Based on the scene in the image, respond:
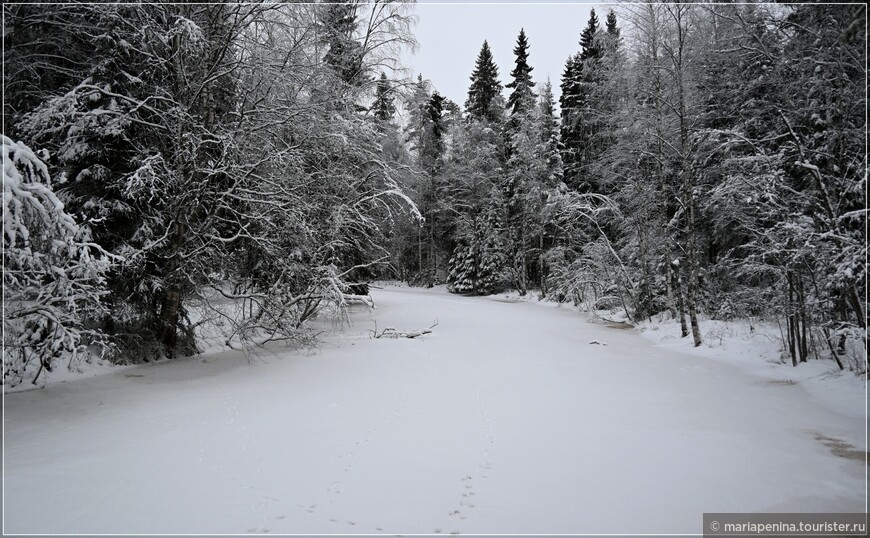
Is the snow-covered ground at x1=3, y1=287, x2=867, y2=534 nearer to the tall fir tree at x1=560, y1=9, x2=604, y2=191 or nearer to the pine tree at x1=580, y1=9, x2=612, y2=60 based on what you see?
the tall fir tree at x1=560, y1=9, x2=604, y2=191

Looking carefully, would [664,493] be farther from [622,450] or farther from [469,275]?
[469,275]

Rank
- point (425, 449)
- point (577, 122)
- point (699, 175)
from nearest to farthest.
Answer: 1. point (425, 449)
2. point (699, 175)
3. point (577, 122)

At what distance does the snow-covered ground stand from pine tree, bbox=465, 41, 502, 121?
29.3 m

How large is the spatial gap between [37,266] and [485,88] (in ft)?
111

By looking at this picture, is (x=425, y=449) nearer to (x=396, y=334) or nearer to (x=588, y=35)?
(x=396, y=334)

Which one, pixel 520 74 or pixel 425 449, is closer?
pixel 425 449

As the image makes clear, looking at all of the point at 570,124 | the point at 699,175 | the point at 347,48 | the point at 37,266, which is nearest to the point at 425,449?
the point at 37,266

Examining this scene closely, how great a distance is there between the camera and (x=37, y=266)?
4844 millimetres

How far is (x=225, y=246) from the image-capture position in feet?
27.8

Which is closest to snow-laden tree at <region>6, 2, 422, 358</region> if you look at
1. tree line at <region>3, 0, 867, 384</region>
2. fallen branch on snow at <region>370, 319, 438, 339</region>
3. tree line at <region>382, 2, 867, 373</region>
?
tree line at <region>3, 0, 867, 384</region>

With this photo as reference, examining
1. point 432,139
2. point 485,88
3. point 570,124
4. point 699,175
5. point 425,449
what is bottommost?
point 425,449

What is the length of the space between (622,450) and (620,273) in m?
12.9

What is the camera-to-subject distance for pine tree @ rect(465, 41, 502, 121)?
1325 inches

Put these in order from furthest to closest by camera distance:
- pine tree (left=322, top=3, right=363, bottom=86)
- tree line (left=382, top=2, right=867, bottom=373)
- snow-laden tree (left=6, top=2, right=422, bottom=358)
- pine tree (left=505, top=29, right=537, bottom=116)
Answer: pine tree (left=505, top=29, right=537, bottom=116) < pine tree (left=322, top=3, right=363, bottom=86) < snow-laden tree (left=6, top=2, right=422, bottom=358) < tree line (left=382, top=2, right=867, bottom=373)
